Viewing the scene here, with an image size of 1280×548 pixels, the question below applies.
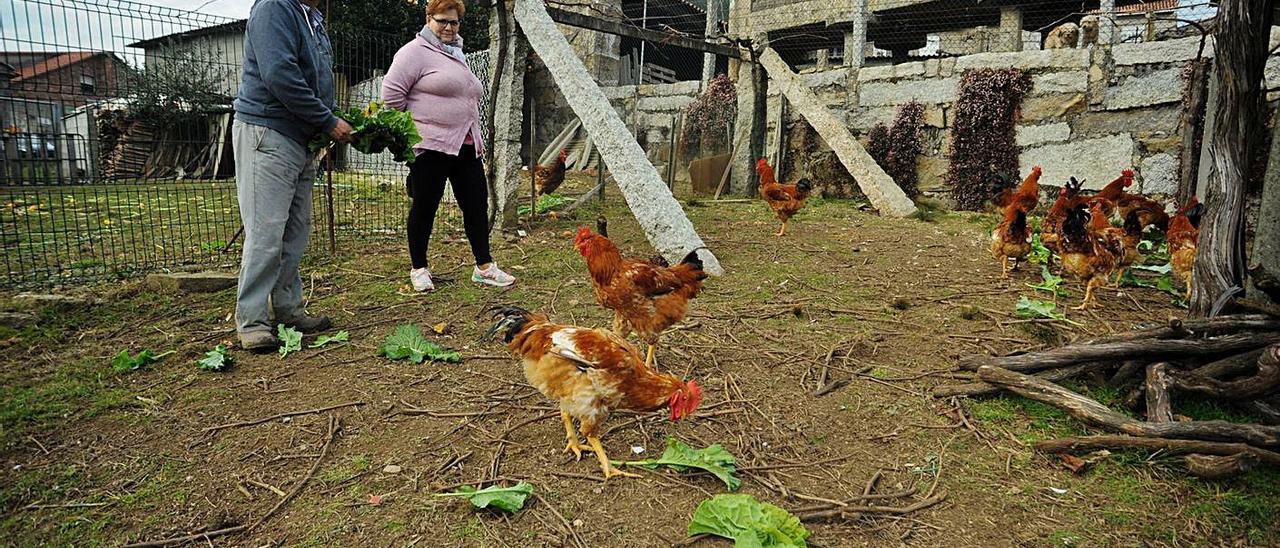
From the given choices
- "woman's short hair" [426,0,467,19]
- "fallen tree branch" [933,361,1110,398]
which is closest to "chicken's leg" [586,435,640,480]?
"fallen tree branch" [933,361,1110,398]

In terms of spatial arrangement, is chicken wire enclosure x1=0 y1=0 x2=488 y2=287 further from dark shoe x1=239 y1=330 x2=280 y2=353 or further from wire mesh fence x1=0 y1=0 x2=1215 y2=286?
dark shoe x1=239 y1=330 x2=280 y2=353

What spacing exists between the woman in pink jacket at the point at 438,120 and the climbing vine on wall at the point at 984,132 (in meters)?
6.71

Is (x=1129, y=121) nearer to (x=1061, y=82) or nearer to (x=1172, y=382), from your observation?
(x=1061, y=82)

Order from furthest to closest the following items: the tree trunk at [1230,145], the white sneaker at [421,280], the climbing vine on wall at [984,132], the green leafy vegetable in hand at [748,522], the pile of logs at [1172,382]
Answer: the climbing vine on wall at [984,132], the white sneaker at [421,280], the tree trunk at [1230,145], the pile of logs at [1172,382], the green leafy vegetable in hand at [748,522]

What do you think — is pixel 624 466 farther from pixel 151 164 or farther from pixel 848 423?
pixel 151 164

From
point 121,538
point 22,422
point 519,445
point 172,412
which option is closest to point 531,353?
point 519,445

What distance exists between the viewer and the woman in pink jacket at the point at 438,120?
185 inches

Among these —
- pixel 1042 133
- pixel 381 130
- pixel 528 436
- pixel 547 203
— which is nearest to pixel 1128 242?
pixel 1042 133

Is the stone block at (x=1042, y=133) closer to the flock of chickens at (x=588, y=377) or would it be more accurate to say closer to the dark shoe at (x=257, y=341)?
the flock of chickens at (x=588, y=377)

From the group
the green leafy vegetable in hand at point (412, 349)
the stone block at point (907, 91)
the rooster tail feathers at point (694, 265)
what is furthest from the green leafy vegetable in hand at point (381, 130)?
the stone block at point (907, 91)

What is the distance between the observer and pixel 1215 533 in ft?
7.64

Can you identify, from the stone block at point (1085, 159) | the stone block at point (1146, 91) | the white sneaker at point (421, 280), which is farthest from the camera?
the stone block at point (1085, 159)

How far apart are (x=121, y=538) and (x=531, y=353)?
1475 millimetres

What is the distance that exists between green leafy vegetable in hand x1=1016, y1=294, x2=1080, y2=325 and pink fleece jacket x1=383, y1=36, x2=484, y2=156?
4032 mm
